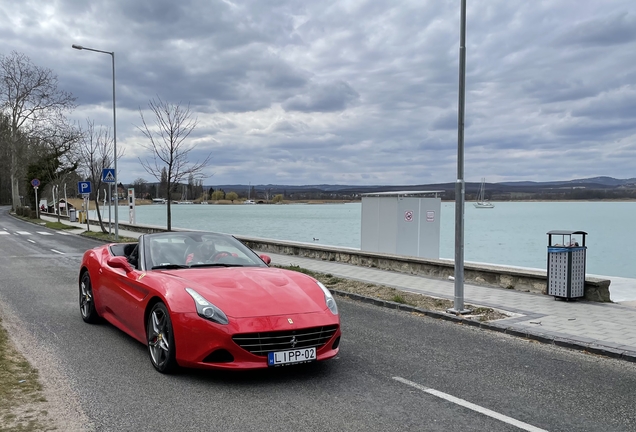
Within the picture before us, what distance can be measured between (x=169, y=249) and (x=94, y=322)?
83.0 inches

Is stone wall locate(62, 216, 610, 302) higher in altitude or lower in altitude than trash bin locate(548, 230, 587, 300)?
lower

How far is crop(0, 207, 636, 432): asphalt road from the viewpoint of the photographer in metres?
4.26

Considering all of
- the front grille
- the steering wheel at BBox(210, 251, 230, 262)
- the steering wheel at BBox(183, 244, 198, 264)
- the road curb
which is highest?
the steering wheel at BBox(183, 244, 198, 264)

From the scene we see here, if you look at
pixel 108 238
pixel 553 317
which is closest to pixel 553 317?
pixel 553 317

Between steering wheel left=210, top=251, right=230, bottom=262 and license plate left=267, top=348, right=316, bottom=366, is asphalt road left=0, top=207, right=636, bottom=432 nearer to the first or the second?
license plate left=267, top=348, right=316, bottom=366

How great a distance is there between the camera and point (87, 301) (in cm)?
788

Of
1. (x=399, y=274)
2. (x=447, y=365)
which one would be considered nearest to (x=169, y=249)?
(x=447, y=365)

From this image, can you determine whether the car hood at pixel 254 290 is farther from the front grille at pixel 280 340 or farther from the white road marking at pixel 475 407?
the white road marking at pixel 475 407

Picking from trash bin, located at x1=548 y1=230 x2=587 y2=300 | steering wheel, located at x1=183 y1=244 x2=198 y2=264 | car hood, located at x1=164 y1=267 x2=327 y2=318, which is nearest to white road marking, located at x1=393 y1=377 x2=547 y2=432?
car hood, located at x1=164 y1=267 x2=327 y2=318

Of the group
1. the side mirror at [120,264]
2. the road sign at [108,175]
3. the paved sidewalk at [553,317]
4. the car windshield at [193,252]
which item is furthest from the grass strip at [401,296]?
the road sign at [108,175]

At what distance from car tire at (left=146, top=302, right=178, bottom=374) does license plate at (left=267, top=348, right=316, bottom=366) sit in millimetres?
960

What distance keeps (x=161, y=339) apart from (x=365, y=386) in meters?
1.98

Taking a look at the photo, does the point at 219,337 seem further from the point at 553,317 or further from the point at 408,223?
the point at 408,223

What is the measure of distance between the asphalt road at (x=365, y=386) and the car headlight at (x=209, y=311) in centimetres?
61
